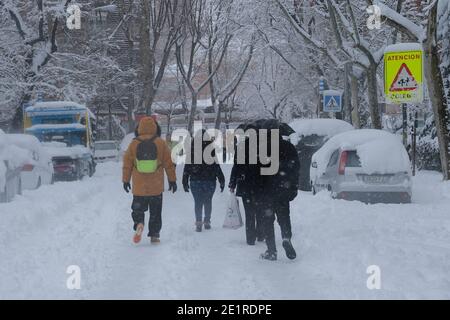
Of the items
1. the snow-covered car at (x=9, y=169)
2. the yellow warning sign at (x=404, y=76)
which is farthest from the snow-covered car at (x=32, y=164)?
the yellow warning sign at (x=404, y=76)

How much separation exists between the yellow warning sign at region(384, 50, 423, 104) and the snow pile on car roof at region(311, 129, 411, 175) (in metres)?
2.04

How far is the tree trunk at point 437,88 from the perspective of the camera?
15102 millimetres

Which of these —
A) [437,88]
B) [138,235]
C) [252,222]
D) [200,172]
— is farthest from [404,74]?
[138,235]

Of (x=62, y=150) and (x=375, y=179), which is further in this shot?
(x=62, y=150)

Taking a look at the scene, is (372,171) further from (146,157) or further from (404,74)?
(146,157)

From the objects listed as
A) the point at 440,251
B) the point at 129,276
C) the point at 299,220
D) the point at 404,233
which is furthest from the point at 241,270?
the point at 299,220

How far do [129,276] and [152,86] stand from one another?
78.5 feet

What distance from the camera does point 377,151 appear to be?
41.7ft

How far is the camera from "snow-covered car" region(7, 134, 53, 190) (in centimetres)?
1636

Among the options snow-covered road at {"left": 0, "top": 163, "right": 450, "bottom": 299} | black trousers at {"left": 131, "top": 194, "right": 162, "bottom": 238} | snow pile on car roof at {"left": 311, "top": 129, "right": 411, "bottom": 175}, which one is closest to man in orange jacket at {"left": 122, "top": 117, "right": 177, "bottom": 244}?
black trousers at {"left": 131, "top": 194, "right": 162, "bottom": 238}

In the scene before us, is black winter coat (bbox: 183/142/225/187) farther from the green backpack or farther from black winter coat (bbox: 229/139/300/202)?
black winter coat (bbox: 229/139/300/202)

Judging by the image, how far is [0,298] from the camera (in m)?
6.17

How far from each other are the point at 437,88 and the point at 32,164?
10212mm
